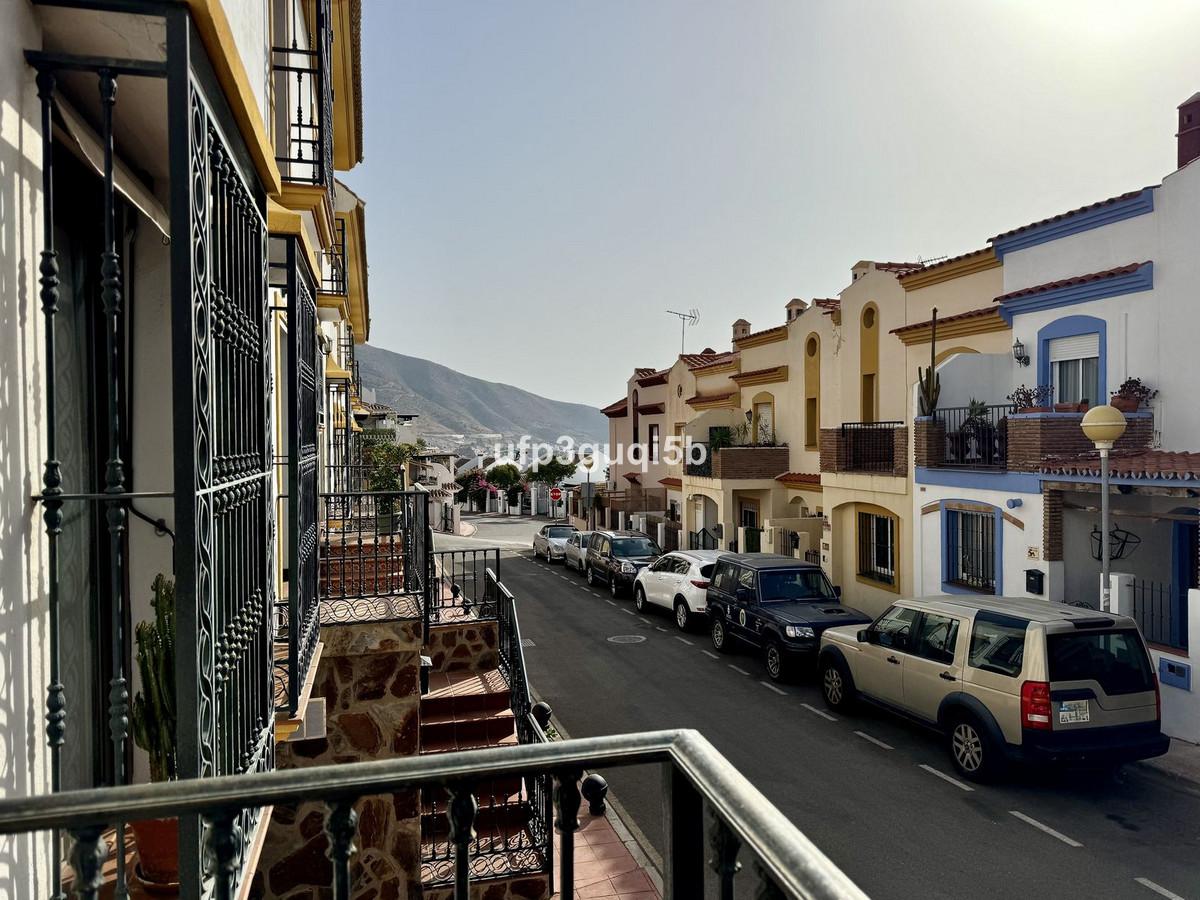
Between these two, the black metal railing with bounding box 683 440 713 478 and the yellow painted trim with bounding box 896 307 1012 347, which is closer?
the yellow painted trim with bounding box 896 307 1012 347

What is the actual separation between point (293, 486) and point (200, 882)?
2.69 m

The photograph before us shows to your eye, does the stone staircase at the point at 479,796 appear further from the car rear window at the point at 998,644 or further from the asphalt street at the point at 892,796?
the car rear window at the point at 998,644

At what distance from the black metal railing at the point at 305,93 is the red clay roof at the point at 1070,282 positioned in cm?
1126

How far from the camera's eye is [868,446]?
695 inches

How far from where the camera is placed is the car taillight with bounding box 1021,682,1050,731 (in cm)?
769

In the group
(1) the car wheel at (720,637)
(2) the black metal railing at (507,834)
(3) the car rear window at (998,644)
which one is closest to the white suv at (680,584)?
(1) the car wheel at (720,637)

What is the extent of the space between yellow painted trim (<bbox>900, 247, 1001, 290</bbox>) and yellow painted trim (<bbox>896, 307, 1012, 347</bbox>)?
100 cm

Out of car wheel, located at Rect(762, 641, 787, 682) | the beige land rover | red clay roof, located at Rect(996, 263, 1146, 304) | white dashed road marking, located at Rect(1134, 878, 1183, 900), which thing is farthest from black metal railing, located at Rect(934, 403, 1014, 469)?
white dashed road marking, located at Rect(1134, 878, 1183, 900)

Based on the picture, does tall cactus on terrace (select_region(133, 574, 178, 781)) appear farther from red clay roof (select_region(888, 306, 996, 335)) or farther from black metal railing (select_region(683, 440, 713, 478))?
black metal railing (select_region(683, 440, 713, 478))

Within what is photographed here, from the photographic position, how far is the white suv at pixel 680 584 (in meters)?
16.1

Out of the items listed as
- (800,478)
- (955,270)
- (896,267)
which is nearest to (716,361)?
(800,478)

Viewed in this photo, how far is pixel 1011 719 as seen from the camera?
7.94 m

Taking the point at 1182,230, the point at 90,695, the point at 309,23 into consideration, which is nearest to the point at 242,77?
the point at 90,695

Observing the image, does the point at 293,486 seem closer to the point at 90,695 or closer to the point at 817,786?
the point at 90,695
